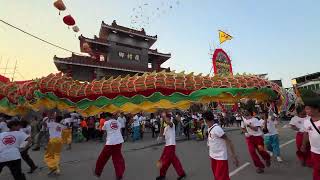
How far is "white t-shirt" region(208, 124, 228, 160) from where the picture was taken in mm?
5422

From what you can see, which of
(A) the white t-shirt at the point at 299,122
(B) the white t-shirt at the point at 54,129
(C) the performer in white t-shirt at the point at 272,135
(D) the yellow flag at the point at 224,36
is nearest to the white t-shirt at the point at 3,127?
(B) the white t-shirt at the point at 54,129

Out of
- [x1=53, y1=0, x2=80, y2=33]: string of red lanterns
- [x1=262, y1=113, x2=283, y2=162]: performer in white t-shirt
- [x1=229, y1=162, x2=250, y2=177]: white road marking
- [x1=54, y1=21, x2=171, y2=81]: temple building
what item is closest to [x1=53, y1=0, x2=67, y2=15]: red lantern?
[x1=53, y1=0, x2=80, y2=33]: string of red lanterns

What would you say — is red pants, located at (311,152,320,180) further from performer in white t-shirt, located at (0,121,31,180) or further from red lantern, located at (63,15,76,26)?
red lantern, located at (63,15,76,26)

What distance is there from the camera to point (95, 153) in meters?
13.1

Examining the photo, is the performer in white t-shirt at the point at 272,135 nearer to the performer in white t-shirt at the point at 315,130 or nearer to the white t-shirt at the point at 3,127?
the performer in white t-shirt at the point at 315,130

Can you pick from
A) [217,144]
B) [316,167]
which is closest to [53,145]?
[217,144]

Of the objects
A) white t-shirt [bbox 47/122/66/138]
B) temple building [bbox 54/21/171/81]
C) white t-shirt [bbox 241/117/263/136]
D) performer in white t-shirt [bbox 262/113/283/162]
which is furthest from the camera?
temple building [bbox 54/21/171/81]

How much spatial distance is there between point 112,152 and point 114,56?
29.0 metres

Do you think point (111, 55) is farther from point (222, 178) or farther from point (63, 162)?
point (222, 178)

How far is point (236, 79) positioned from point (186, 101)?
168 cm

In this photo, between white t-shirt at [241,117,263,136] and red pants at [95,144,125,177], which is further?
white t-shirt at [241,117,263,136]

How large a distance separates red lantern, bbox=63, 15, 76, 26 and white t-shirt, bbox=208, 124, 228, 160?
8.31 m

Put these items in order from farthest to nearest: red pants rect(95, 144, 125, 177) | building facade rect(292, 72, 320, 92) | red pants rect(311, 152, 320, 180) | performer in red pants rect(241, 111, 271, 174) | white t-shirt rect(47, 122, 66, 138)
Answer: building facade rect(292, 72, 320, 92)
white t-shirt rect(47, 122, 66, 138)
performer in red pants rect(241, 111, 271, 174)
red pants rect(95, 144, 125, 177)
red pants rect(311, 152, 320, 180)

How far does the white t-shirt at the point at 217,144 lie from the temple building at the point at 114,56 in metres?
26.3
